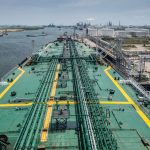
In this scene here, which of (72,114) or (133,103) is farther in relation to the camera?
(133,103)

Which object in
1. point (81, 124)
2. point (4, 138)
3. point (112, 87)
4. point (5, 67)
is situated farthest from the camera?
point (5, 67)

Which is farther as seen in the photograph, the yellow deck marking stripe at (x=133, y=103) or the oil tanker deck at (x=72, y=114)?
the yellow deck marking stripe at (x=133, y=103)

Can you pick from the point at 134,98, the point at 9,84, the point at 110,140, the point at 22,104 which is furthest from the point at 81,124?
the point at 9,84

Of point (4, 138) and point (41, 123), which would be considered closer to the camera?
point (4, 138)

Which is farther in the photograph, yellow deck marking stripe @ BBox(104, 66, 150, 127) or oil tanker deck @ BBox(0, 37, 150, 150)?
yellow deck marking stripe @ BBox(104, 66, 150, 127)

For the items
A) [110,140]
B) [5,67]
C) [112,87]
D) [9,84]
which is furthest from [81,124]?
[5,67]

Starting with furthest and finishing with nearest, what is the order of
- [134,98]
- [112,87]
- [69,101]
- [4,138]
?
1. [112,87]
2. [134,98]
3. [69,101]
4. [4,138]

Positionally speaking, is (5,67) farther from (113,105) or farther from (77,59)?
(113,105)

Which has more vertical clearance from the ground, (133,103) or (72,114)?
(72,114)
